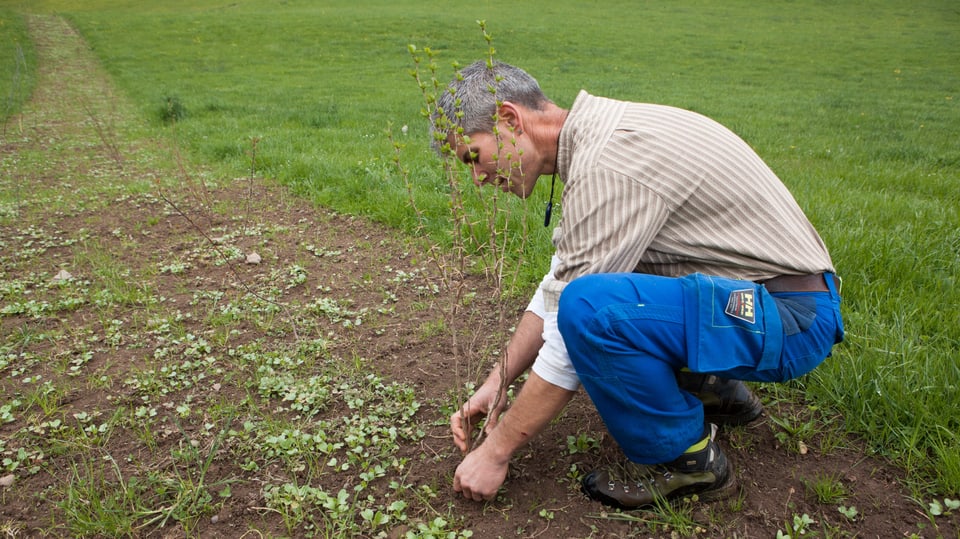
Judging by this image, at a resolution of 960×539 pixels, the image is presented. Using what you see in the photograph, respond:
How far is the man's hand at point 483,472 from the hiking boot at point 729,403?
79 centimetres

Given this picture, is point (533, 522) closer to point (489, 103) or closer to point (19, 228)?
point (489, 103)

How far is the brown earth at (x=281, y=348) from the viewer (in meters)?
2.04

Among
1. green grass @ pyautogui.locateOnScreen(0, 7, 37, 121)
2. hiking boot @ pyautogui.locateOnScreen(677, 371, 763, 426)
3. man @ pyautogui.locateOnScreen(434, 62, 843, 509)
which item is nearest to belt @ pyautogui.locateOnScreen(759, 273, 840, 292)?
man @ pyautogui.locateOnScreen(434, 62, 843, 509)

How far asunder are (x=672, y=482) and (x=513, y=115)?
4.37ft

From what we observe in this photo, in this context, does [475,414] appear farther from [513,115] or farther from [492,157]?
[513,115]

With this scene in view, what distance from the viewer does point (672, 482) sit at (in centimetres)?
204

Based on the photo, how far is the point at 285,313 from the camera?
3461 millimetres

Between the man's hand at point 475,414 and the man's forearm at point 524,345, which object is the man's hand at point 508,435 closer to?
the man's hand at point 475,414

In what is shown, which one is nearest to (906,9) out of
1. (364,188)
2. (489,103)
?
(364,188)

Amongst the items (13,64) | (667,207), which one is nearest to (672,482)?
(667,207)

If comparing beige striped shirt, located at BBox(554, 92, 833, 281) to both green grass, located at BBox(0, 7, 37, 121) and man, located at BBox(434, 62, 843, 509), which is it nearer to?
man, located at BBox(434, 62, 843, 509)

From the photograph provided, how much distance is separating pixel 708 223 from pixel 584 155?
433mm

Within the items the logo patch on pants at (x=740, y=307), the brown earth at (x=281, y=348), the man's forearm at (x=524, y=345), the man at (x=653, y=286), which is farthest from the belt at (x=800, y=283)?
the man's forearm at (x=524, y=345)

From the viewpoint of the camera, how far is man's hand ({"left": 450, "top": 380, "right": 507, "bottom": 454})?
7.03 ft
